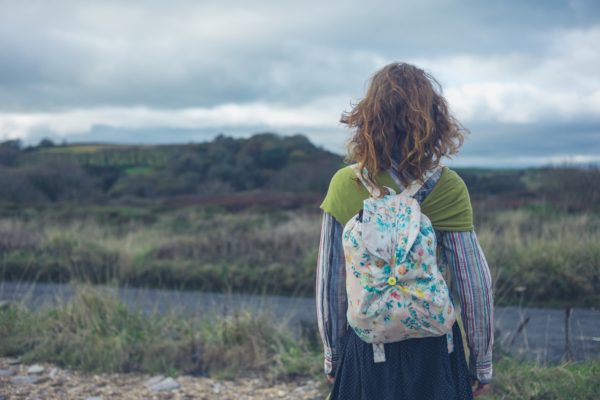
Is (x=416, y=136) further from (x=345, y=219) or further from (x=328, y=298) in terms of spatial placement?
(x=328, y=298)

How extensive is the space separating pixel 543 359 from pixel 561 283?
156 inches

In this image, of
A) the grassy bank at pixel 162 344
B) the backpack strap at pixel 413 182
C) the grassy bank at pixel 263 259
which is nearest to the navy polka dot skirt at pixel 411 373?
the backpack strap at pixel 413 182

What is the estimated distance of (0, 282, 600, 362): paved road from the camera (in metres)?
5.46

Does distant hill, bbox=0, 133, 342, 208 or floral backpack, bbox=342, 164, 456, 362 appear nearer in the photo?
floral backpack, bbox=342, 164, 456, 362

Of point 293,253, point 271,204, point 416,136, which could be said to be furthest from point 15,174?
point 416,136

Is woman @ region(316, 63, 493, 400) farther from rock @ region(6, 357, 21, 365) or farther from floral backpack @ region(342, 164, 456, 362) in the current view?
rock @ region(6, 357, 21, 365)

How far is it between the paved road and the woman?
2685mm

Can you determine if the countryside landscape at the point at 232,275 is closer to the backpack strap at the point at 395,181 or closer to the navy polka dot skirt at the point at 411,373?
the navy polka dot skirt at the point at 411,373

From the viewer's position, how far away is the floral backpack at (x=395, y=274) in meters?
2.02

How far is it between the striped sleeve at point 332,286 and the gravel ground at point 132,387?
2.08 metres

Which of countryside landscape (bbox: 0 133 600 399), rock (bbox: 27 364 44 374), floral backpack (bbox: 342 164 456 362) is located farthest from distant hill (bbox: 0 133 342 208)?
floral backpack (bbox: 342 164 456 362)

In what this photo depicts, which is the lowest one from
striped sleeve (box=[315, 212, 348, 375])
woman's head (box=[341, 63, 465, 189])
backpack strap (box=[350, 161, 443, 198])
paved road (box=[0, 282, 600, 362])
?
paved road (box=[0, 282, 600, 362])

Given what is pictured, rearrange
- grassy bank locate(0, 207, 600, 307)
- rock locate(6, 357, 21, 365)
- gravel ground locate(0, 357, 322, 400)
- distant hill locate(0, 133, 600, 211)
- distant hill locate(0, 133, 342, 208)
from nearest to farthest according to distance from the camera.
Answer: gravel ground locate(0, 357, 322, 400)
rock locate(6, 357, 21, 365)
grassy bank locate(0, 207, 600, 307)
distant hill locate(0, 133, 600, 211)
distant hill locate(0, 133, 342, 208)

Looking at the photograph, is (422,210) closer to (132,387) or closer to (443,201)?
(443,201)
